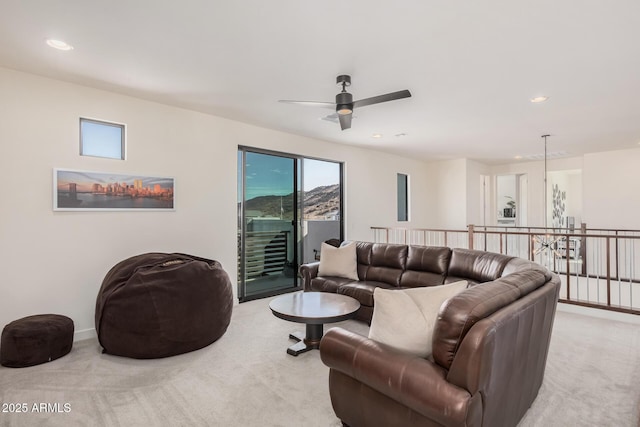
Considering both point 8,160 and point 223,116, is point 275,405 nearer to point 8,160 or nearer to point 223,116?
point 8,160

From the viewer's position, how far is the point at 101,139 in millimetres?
3559

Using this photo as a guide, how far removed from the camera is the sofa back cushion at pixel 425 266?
375 centimetres

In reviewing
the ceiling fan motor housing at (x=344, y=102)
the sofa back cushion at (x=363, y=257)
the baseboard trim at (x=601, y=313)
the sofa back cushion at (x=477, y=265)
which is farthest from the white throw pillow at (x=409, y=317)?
the baseboard trim at (x=601, y=313)

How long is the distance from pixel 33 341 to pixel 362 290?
3.02 metres

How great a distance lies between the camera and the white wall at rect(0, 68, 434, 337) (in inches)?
121

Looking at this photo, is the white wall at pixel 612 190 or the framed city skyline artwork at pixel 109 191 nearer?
the framed city skyline artwork at pixel 109 191

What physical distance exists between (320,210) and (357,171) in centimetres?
123

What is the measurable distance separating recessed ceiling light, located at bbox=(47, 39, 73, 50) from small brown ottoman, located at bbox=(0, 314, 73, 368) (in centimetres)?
230

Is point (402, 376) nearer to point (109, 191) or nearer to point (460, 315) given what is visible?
point (460, 315)

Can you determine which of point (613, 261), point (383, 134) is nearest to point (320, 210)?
point (383, 134)

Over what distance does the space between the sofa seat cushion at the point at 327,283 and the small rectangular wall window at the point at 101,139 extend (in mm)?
2694

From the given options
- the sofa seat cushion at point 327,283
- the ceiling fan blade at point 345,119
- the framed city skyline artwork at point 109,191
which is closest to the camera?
the ceiling fan blade at point 345,119

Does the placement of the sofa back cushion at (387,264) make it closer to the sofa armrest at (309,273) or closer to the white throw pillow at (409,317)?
the sofa armrest at (309,273)

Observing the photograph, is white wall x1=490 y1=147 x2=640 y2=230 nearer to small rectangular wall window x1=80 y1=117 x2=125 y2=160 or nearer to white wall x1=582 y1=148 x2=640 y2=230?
white wall x1=582 y1=148 x2=640 y2=230
